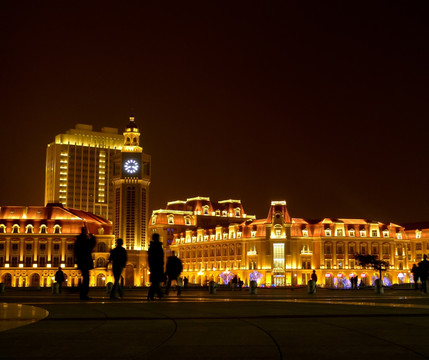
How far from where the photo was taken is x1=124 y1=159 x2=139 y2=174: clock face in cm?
18488

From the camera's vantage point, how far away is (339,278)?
160125mm

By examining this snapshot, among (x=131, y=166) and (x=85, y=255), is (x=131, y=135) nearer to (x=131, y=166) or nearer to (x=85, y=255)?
(x=131, y=166)

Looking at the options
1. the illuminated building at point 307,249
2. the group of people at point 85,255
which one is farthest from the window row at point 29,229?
the group of people at point 85,255

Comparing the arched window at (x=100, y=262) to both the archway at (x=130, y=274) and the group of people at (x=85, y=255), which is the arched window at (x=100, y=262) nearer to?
the archway at (x=130, y=274)

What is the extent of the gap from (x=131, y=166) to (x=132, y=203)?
1007 centimetres

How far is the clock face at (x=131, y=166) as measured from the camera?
607ft

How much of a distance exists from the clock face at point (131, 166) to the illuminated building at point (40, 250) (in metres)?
23.7

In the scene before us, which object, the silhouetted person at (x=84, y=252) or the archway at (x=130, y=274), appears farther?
the archway at (x=130, y=274)

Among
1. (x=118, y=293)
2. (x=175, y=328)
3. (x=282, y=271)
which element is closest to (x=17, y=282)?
(x=282, y=271)

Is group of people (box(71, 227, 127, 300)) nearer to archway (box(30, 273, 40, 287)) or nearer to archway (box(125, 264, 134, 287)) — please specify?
archway (box(30, 273, 40, 287))

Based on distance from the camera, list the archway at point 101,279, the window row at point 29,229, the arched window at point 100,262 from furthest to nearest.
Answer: the arched window at point 100,262 → the window row at point 29,229 → the archway at point 101,279

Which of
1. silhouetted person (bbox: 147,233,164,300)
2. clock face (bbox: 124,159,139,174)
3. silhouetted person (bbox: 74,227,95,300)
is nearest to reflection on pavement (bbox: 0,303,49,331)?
silhouetted person (bbox: 74,227,95,300)

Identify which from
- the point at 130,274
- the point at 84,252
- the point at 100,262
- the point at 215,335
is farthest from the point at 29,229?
the point at 215,335

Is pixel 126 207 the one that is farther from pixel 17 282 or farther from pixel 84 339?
pixel 84 339
